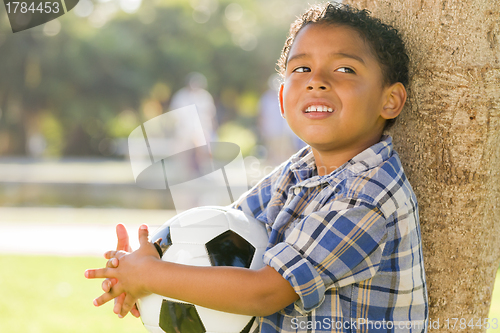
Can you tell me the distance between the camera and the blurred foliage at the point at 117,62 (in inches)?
735

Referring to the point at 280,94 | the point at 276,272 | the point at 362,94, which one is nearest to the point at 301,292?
the point at 276,272

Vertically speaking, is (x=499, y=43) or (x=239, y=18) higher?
(x=239, y=18)

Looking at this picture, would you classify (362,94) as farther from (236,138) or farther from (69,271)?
(236,138)

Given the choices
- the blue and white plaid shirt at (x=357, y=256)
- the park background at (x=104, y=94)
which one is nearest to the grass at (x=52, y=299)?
the park background at (x=104, y=94)

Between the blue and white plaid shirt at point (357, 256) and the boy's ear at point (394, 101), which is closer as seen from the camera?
the blue and white plaid shirt at point (357, 256)

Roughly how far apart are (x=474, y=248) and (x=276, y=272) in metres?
0.79

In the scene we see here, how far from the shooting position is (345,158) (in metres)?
1.86

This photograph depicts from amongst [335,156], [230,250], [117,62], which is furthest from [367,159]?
[117,62]

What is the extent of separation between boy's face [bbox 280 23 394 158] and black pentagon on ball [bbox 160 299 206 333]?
72cm

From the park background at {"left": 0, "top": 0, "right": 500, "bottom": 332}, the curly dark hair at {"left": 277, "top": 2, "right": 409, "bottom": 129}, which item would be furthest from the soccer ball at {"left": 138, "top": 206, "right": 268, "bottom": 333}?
the park background at {"left": 0, "top": 0, "right": 500, "bottom": 332}

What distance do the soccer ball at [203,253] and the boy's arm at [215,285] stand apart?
0.22 ft

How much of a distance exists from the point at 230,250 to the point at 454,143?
878mm

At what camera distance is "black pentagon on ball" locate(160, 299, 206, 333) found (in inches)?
64.9

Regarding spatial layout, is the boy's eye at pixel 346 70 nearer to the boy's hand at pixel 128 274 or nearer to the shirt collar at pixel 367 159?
the shirt collar at pixel 367 159
